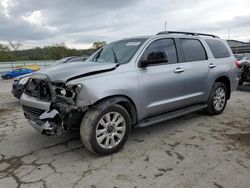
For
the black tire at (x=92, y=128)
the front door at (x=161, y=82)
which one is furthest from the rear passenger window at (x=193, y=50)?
the black tire at (x=92, y=128)

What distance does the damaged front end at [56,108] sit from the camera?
3398 mm

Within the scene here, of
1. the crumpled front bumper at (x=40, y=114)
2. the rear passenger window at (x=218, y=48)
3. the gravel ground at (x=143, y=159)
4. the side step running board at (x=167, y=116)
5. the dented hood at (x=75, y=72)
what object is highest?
the rear passenger window at (x=218, y=48)

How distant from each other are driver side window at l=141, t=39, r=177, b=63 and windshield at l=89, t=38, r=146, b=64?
0.20 meters

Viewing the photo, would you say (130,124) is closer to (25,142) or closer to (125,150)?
(125,150)

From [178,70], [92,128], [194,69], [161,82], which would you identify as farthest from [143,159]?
[194,69]

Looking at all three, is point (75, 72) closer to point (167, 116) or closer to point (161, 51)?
point (161, 51)

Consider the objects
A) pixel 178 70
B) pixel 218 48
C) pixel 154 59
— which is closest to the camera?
pixel 154 59

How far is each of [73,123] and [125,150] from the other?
0.99m

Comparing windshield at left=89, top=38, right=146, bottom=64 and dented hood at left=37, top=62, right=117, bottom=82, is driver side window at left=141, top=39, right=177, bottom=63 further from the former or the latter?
dented hood at left=37, top=62, right=117, bottom=82

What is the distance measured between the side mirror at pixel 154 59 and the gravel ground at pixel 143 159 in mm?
1393

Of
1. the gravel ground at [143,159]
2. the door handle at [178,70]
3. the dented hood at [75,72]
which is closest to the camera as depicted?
the gravel ground at [143,159]

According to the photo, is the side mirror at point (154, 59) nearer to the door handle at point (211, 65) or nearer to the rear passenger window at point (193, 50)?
the rear passenger window at point (193, 50)

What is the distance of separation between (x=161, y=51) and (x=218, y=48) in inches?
84.2

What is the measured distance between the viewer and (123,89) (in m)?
3.73
